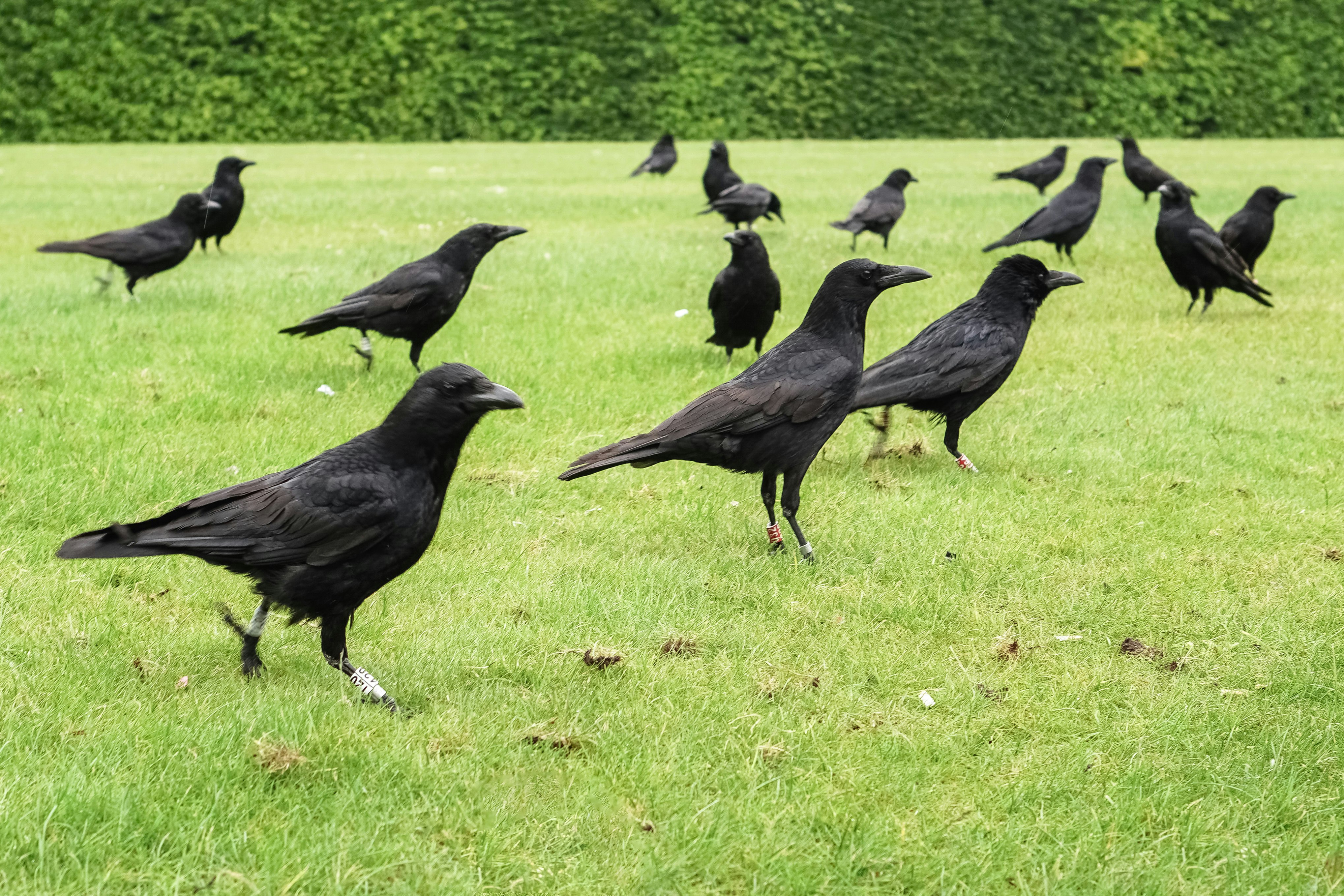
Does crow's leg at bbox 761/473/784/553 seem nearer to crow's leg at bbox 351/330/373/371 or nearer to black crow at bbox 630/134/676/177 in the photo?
crow's leg at bbox 351/330/373/371

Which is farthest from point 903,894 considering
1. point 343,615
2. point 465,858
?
point 343,615

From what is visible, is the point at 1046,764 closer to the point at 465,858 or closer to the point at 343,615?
the point at 465,858

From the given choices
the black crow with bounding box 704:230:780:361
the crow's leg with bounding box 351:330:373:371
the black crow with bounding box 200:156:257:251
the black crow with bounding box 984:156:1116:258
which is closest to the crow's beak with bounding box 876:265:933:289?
the black crow with bounding box 704:230:780:361

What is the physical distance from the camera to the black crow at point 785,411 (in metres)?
4.82

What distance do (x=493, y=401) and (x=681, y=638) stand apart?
3.81 feet

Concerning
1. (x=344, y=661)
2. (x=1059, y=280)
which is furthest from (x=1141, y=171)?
(x=344, y=661)

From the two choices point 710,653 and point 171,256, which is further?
point 171,256

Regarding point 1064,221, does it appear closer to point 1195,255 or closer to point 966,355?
A: point 1195,255

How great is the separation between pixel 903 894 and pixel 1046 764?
30.5 inches

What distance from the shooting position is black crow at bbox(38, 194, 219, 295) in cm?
934

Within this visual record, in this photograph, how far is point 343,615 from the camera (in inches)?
141

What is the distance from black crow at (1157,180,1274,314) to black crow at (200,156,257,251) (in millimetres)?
8567

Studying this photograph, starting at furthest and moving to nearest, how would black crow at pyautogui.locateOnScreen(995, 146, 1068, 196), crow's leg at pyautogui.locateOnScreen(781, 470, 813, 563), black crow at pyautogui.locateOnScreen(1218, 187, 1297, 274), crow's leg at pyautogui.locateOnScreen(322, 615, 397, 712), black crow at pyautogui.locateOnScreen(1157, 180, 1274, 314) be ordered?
black crow at pyautogui.locateOnScreen(995, 146, 1068, 196) < black crow at pyautogui.locateOnScreen(1218, 187, 1297, 274) < black crow at pyautogui.locateOnScreen(1157, 180, 1274, 314) < crow's leg at pyautogui.locateOnScreen(781, 470, 813, 563) < crow's leg at pyautogui.locateOnScreen(322, 615, 397, 712)

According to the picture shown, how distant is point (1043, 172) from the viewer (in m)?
17.9
